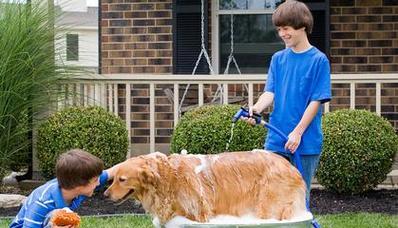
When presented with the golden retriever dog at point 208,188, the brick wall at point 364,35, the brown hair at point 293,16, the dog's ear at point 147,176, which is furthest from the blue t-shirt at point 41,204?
the brick wall at point 364,35

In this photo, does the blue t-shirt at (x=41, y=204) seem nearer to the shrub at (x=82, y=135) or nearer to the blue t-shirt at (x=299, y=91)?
the blue t-shirt at (x=299, y=91)

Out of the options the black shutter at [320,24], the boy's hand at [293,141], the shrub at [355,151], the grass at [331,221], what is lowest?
the grass at [331,221]

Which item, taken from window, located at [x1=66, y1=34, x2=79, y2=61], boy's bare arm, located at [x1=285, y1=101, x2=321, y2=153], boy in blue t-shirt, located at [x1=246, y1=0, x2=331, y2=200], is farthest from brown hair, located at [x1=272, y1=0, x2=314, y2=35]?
window, located at [x1=66, y1=34, x2=79, y2=61]

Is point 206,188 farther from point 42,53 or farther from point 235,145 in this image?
point 42,53

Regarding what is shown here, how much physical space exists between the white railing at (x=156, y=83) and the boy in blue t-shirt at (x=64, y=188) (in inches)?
180

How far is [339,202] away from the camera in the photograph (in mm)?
7770

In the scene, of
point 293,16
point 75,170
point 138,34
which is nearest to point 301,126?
point 293,16

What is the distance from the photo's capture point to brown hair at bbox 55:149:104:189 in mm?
3895

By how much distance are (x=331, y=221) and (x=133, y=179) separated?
10.9 ft

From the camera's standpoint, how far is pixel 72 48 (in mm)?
8609

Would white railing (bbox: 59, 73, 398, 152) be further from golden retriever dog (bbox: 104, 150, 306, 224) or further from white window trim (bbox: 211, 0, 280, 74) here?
golden retriever dog (bbox: 104, 150, 306, 224)

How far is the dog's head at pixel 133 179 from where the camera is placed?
3.72 meters

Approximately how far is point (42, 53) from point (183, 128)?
1624 millimetres

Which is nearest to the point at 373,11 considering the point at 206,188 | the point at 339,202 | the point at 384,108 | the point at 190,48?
the point at 384,108
